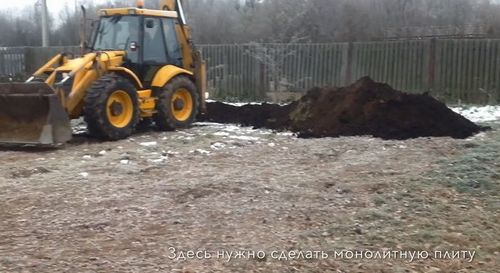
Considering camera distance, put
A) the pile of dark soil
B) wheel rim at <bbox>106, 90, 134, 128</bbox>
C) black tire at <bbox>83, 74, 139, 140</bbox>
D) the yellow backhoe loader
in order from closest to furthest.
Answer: the yellow backhoe loader → black tire at <bbox>83, 74, 139, 140</bbox> → wheel rim at <bbox>106, 90, 134, 128</bbox> → the pile of dark soil

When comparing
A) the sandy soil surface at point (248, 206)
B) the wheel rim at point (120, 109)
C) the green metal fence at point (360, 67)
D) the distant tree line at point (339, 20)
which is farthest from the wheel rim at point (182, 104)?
the distant tree line at point (339, 20)

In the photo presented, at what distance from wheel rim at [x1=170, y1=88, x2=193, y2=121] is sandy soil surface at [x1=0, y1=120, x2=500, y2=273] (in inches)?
98.5

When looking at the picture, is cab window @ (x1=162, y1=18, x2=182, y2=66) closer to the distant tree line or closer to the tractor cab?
the tractor cab

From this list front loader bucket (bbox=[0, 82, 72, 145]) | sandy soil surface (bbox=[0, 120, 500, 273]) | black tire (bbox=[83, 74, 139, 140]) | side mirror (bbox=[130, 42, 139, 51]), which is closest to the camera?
sandy soil surface (bbox=[0, 120, 500, 273])

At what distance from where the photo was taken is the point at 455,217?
231 inches

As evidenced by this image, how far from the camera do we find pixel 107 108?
10438 millimetres

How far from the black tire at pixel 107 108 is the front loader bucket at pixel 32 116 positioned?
0.53 m

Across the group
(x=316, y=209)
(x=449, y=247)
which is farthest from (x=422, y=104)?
(x=449, y=247)

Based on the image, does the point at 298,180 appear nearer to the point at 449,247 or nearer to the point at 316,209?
the point at 316,209

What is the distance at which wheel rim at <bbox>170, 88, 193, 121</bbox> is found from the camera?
12.3 m

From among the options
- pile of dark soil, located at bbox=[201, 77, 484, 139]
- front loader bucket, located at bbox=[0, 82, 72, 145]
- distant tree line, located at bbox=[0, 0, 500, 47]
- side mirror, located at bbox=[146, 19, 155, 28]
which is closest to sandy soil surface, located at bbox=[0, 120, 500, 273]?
front loader bucket, located at bbox=[0, 82, 72, 145]

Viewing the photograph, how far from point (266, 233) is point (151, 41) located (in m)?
7.27

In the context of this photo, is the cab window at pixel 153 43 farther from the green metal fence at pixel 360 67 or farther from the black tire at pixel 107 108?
the green metal fence at pixel 360 67

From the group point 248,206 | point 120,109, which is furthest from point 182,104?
point 248,206
